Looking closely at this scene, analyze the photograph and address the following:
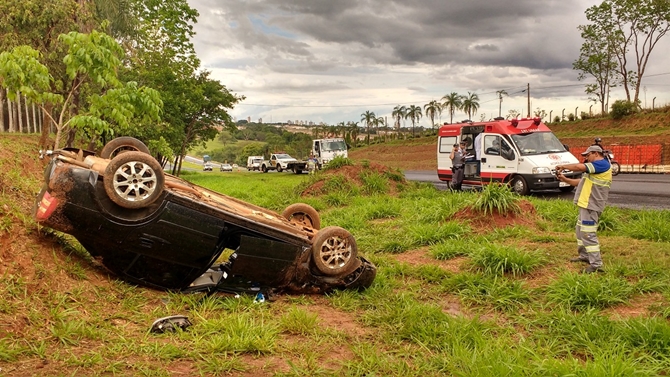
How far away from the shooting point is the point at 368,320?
15.3 ft

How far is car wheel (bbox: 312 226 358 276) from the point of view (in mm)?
5117

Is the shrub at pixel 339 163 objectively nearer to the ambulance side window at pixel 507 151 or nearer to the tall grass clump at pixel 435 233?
the ambulance side window at pixel 507 151

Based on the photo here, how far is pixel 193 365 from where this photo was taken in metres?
3.51

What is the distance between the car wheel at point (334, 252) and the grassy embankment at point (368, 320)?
33 centimetres

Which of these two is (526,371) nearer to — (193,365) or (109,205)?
(193,365)

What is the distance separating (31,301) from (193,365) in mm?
1547

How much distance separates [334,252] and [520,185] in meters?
10.1

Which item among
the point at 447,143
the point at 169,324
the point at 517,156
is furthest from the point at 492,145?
the point at 169,324

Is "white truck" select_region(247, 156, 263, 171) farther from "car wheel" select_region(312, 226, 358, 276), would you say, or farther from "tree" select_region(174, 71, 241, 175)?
"car wheel" select_region(312, 226, 358, 276)

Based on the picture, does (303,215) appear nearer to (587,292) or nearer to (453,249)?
(453,249)

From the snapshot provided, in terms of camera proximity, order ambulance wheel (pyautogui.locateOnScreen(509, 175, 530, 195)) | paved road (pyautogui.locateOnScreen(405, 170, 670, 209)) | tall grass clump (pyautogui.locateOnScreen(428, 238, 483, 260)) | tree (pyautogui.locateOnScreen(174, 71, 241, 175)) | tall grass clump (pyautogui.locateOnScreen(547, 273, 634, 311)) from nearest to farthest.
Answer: tall grass clump (pyautogui.locateOnScreen(547, 273, 634, 311)), tall grass clump (pyautogui.locateOnScreen(428, 238, 483, 260)), paved road (pyautogui.locateOnScreen(405, 170, 670, 209)), ambulance wheel (pyautogui.locateOnScreen(509, 175, 530, 195)), tree (pyautogui.locateOnScreen(174, 71, 241, 175))

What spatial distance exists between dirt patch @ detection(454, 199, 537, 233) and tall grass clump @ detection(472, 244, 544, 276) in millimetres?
1908

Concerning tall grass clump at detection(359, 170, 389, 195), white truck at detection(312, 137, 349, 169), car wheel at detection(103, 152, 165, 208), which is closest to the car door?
tall grass clump at detection(359, 170, 389, 195)

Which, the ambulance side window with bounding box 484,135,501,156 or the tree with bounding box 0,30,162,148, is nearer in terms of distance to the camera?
the tree with bounding box 0,30,162,148
